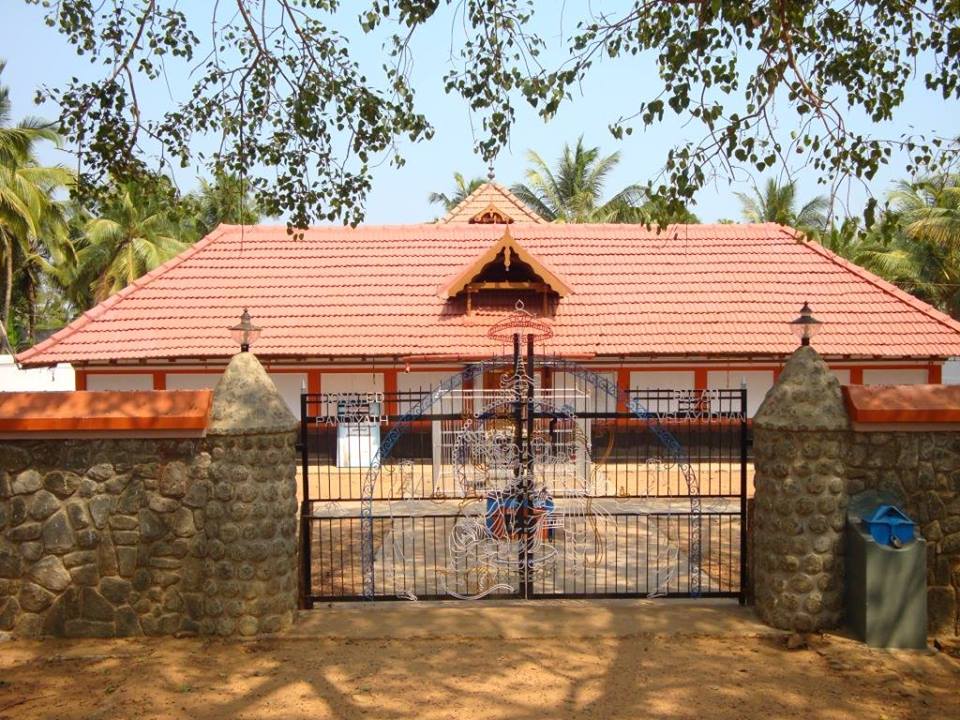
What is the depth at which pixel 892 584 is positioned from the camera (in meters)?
6.65

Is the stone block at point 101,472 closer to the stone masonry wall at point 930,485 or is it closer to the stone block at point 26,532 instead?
the stone block at point 26,532

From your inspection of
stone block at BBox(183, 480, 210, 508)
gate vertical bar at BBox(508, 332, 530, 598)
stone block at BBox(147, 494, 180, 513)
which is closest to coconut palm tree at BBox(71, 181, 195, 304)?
stone block at BBox(147, 494, 180, 513)

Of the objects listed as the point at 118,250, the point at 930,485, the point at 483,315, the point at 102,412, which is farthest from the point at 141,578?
the point at 118,250

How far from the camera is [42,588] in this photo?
6941 millimetres

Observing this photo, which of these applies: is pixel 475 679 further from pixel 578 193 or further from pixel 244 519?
pixel 578 193

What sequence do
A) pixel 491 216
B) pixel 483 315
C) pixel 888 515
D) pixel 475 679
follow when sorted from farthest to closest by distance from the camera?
1. pixel 491 216
2. pixel 483 315
3. pixel 888 515
4. pixel 475 679

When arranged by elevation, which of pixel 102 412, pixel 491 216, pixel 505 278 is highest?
pixel 491 216

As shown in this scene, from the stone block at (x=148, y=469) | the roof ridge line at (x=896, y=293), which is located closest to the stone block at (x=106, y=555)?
the stone block at (x=148, y=469)

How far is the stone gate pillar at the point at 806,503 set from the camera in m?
6.96

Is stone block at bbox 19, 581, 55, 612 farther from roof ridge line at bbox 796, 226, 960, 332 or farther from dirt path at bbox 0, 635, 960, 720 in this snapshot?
roof ridge line at bbox 796, 226, 960, 332

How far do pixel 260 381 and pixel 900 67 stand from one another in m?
5.81

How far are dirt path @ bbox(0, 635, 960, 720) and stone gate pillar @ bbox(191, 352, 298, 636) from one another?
0.83ft

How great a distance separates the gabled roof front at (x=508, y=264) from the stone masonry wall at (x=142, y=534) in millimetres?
10061

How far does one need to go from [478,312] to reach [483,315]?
134 millimetres
